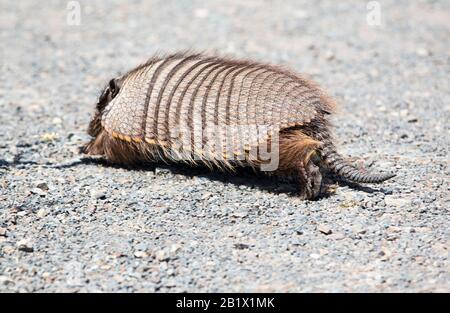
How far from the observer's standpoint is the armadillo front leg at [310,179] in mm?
4898

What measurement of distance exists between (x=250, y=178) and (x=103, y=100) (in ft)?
4.91

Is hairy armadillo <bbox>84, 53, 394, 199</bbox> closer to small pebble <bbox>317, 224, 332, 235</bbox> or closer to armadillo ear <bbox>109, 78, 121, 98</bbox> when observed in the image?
armadillo ear <bbox>109, 78, 121, 98</bbox>

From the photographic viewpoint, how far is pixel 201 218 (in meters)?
4.73

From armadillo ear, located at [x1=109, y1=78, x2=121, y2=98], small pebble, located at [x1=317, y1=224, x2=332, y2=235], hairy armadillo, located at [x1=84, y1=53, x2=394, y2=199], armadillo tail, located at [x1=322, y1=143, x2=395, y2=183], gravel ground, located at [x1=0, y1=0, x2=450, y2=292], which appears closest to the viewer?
gravel ground, located at [x1=0, y1=0, x2=450, y2=292]

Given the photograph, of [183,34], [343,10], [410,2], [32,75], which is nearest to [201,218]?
[32,75]

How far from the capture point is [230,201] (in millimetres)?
4988

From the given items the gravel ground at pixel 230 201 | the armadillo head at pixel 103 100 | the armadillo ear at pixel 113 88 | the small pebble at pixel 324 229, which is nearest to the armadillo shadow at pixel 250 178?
the gravel ground at pixel 230 201

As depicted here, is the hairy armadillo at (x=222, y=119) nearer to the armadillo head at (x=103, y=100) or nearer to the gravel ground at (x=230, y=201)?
the armadillo head at (x=103, y=100)

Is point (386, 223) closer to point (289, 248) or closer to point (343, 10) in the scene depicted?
point (289, 248)

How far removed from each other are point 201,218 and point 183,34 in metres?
5.46

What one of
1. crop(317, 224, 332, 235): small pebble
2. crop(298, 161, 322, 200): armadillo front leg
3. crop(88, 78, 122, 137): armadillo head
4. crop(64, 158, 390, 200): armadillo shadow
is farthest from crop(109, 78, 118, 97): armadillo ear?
Answer: crop(317, 224, 332, 235): small pebble

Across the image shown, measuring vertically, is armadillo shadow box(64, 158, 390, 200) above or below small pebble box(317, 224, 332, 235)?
above

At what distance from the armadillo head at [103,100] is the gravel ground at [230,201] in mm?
288

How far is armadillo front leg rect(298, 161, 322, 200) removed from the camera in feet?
16.1
